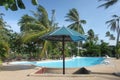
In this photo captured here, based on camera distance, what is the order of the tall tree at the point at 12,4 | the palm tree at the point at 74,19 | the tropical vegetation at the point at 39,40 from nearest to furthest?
the tall tree at the point at 12,4, the tropical vegetation at the point at 39,40, the palm tree at the point at 74,19

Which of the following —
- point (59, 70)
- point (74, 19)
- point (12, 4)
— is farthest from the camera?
point (74, 19)

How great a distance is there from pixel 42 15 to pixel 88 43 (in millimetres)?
15506

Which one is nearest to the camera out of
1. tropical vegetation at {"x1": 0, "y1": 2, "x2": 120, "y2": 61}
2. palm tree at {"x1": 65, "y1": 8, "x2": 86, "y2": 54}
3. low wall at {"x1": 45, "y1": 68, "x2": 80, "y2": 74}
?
low wall at {"x1": 45, "y1": 68, "x2": 80, "y2": 74}

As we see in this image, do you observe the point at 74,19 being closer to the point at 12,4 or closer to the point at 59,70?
the point at 59,70

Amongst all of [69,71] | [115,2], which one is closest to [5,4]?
[69,71]

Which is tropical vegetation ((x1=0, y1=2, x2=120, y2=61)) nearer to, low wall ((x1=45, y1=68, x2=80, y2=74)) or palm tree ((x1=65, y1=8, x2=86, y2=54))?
palm tree ((x1=65, y1=8, x2=86, y2=54))

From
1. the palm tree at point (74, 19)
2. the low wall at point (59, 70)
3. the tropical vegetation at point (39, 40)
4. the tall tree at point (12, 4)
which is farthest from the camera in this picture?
the palm tree at point (74, 19)

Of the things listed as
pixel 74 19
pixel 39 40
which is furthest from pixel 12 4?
pixel 74 19

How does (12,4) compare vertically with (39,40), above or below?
below

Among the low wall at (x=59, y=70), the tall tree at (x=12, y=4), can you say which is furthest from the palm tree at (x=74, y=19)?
the tall tree at (x=12, y=4)

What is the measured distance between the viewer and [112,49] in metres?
38.7

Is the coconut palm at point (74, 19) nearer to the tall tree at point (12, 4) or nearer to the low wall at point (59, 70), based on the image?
the low wall at point (59, 70)

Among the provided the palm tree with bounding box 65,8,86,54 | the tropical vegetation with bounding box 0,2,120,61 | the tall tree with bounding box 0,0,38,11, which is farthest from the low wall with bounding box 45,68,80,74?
the palm tree with bounding box 65,8,86,54

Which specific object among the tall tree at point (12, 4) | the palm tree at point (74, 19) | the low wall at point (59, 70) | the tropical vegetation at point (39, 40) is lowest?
the low wall at point (59, 70)
